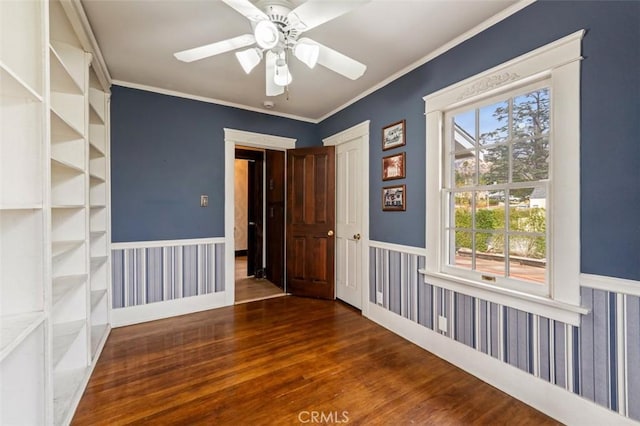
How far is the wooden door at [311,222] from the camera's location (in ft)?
11.9

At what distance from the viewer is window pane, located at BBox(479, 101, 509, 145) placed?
76.3 inches

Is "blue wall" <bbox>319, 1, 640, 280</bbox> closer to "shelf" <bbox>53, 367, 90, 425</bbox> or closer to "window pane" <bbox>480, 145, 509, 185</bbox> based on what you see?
"window pane" <bbox>480, 145, 509, 185</bbox>

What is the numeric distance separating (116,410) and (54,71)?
82.9 inches

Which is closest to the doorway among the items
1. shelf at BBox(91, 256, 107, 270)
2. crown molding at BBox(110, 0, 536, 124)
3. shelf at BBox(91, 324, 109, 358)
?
crown molding at BBox(110, 0, 536, 124)

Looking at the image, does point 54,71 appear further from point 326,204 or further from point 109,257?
point 326,204

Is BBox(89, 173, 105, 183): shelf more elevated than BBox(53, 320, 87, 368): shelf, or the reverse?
BBox(89, 173, 105, 183): shelf

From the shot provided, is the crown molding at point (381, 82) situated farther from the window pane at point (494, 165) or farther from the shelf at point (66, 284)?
the shelf at point (66, 284)

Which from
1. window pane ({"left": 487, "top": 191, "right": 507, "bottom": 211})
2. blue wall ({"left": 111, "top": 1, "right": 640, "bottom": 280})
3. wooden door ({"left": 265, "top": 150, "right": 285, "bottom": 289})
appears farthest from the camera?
wooden door ({"left": 265, "top": 150, "right": 285, "bottom": 289})

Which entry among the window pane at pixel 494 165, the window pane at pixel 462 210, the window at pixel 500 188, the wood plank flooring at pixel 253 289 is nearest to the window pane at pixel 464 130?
the window at pixel 500 188

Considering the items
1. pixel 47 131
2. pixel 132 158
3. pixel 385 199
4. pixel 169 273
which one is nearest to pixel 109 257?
pixel 169 273

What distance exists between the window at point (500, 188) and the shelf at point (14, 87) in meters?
2.52

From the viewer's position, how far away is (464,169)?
2225 mm

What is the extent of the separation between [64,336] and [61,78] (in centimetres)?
171

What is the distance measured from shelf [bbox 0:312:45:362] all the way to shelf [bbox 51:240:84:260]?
2.54 ft
